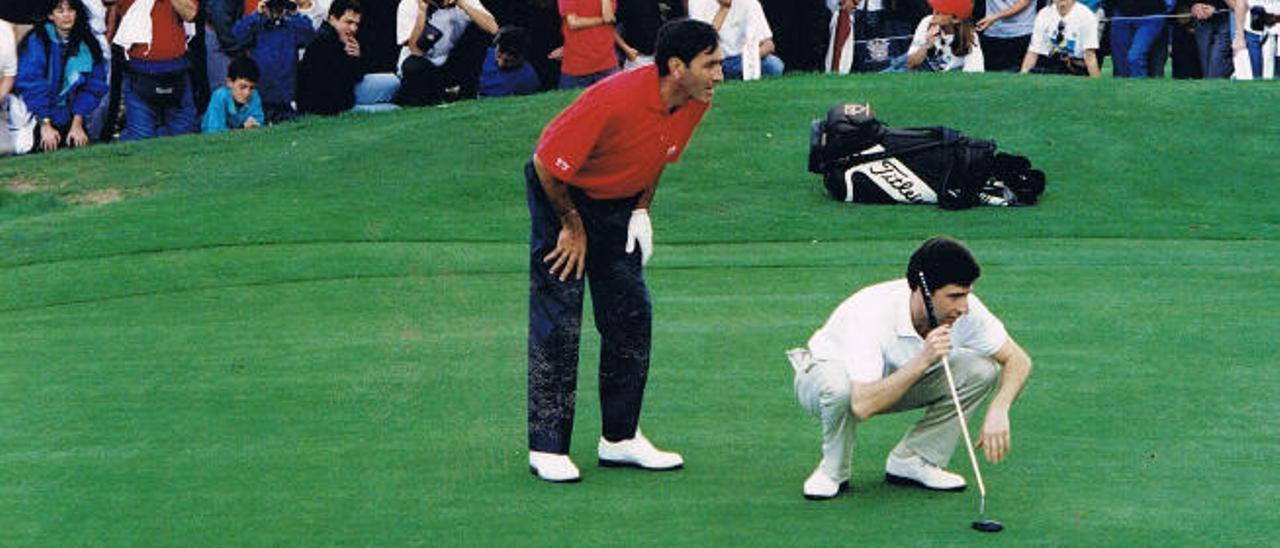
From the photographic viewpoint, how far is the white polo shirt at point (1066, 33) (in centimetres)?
2100

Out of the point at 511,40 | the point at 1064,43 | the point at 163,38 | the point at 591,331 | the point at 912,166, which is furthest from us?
the point at 1064,43

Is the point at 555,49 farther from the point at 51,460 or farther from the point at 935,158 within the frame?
the point at 51,460

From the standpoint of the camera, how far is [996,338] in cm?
793

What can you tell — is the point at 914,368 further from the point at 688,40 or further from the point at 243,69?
the point at 243,69

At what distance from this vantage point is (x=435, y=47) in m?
21.4

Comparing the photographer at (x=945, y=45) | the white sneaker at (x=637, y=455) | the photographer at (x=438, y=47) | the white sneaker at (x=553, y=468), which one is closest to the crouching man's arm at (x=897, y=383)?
the white sneaker at (x=637, y=455)

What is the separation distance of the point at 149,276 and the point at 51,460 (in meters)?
5.76

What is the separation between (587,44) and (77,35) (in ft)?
16.0

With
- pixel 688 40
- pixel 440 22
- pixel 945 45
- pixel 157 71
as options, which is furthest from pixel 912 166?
pixel 688 40

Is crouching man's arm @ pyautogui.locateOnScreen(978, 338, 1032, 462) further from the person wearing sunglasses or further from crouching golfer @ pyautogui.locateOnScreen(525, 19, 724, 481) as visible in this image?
the person wearing sunglasses

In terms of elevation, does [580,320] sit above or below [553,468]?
above

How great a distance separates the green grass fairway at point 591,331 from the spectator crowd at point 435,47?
684 mm

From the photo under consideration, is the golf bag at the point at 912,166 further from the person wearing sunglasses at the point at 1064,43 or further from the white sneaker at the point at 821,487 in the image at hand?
the white sneaker at the point at 821,487

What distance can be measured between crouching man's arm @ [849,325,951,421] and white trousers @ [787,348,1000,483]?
0.30 ft
